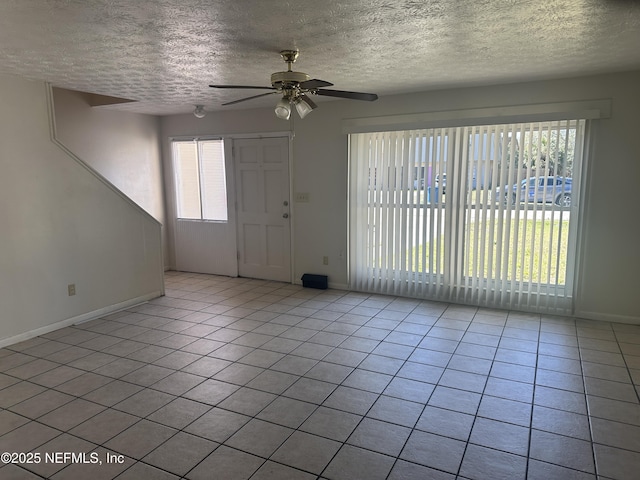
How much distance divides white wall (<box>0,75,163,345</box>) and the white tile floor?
0.27 metres

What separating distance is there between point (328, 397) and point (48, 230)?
3.00 meters

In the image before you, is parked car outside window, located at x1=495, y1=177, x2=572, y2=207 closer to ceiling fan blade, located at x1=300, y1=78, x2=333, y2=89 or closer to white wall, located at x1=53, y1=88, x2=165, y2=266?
ceiling fan blade, located at x1=300, y1=78, x2=333, y2=89

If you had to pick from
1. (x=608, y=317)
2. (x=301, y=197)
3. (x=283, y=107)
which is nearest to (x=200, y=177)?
(x=301, y=197)

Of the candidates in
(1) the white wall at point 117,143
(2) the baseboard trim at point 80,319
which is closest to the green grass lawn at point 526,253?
(2) the baseboard trim at point 80,319

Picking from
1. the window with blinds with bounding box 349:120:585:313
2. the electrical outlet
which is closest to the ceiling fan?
the window with blinds with bounding box 349:120:585:313

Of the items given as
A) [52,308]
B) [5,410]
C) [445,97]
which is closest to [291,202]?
[445,97]

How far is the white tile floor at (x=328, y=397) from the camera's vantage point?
2.20 metres

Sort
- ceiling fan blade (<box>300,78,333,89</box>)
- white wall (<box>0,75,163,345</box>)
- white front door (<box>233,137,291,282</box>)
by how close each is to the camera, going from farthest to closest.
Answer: white front door (<box>233,137,291,282</box>), white wall (<box>0,75,163,345</box>), ceiling fan blade (<box>300,78,333,89</box>)

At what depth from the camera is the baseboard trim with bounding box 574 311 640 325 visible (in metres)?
4.06

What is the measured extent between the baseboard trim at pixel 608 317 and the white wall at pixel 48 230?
4.74 metres

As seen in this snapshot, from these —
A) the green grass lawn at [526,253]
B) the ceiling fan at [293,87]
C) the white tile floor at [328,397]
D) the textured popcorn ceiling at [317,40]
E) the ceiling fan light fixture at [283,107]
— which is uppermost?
the textured popcorn ceiling at [317,40]

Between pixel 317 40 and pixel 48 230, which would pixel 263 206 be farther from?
pixel 317 40

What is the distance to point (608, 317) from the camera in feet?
13.6

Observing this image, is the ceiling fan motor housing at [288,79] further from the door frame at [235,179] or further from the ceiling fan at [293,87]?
the door frame at [235,179]
